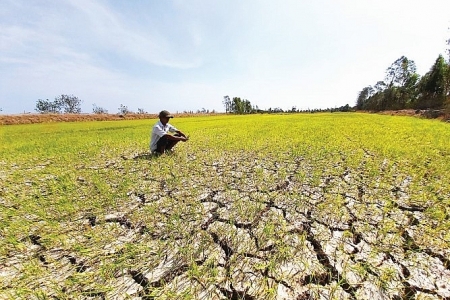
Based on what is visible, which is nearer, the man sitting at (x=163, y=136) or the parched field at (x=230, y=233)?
the parched field at (x=230, y=233)

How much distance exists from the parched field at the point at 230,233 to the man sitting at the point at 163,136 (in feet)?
4.36

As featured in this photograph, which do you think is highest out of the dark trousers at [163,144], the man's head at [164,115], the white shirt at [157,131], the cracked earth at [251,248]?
the man's head at [164,115]

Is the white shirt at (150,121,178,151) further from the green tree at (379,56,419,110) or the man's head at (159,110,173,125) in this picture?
the green tree at (379,56,419,110)

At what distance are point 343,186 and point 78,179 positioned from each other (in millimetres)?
4212

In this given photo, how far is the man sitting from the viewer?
16.2 feet

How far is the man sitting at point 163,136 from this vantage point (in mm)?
4938

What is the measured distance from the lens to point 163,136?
504 cm

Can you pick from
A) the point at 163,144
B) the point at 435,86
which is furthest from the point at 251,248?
the point at 435,86

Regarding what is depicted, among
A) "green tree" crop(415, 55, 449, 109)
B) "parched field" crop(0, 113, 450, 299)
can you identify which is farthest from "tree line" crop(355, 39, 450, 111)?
"parched field" crop(0, 113, 450, 299)

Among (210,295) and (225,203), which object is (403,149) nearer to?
(225,203)

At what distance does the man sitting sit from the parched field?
1328 mm

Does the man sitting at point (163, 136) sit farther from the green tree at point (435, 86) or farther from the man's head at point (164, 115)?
the green tree at point (435, 86)

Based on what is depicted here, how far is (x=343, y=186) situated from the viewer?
3107 millimetres

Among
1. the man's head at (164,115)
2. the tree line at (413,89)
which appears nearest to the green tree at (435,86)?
the tree line at (413,89)
